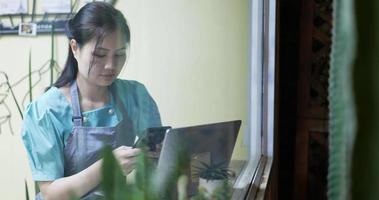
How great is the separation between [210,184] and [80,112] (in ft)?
1.55

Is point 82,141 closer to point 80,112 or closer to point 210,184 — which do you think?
point 80,112

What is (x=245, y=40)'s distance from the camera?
192 centimetres

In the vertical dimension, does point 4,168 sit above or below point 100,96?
below

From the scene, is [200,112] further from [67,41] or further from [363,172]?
[363,172]

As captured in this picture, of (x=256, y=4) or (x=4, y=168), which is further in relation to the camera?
(x=256, y=4)

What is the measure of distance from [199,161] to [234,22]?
0.82 m

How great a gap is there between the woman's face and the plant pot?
0.34 meters

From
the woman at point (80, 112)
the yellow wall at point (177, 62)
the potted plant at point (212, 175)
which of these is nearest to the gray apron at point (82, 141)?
the woman at point (80, 112)

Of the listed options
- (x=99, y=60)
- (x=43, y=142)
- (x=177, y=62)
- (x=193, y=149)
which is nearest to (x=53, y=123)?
(x=43, y=142)

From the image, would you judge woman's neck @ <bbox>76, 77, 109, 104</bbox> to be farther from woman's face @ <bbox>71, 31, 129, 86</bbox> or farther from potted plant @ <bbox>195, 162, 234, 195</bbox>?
potted plant @ <bbox>195, 162, 234, 195</bbox>

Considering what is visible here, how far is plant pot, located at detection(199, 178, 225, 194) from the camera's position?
3.31 ft

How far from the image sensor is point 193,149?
3.39 ft

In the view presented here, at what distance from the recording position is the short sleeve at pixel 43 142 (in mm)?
770

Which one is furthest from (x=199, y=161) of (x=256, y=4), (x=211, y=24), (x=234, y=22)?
(x=256, y=4)
